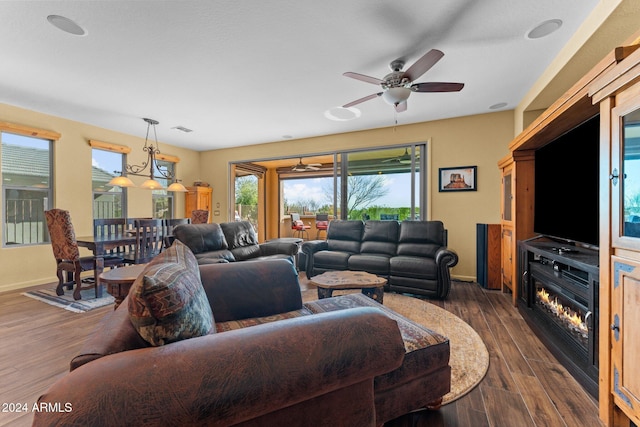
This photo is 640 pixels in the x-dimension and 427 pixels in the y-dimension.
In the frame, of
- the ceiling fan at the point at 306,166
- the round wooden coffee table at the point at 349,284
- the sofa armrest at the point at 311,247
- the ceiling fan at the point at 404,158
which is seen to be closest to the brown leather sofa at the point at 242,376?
the round wooden coffee table at the point at 349,284

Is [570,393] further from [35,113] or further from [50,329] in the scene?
[35,113]

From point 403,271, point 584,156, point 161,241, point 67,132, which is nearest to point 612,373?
point 584,156

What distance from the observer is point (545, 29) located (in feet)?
7.56

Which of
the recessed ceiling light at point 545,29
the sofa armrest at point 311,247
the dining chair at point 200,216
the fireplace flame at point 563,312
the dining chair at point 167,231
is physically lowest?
the fireplace flame at point 563,312

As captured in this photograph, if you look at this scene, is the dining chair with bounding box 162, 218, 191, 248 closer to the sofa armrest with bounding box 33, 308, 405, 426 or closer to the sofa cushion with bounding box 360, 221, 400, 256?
the sofa cushion with bounding box 360, 221, 400, 256

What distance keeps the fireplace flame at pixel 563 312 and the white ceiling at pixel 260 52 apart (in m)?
2.23

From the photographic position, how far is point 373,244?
446 cm

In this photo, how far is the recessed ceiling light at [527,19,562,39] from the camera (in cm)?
222

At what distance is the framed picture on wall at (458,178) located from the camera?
14.8 ft

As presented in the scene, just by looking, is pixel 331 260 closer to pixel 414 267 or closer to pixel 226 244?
pixel 414 267

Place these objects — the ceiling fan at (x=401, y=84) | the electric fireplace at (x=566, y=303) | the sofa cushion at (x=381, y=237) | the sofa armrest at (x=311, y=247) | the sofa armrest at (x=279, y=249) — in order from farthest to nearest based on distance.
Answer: the sofa armrest at (x=311, y=247) → the sofa cushion at (x=381, y=237) → the sofa armrest at (x=279, y=249) → the ceiling fan at (x=401, y=84) → the electric fireplace at (x=566, y=303)

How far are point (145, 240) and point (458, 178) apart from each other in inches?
189

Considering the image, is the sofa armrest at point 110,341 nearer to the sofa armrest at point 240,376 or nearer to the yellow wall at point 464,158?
the sofa armrest at point 240,376

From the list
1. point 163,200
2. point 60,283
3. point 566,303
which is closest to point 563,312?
point 566,303
